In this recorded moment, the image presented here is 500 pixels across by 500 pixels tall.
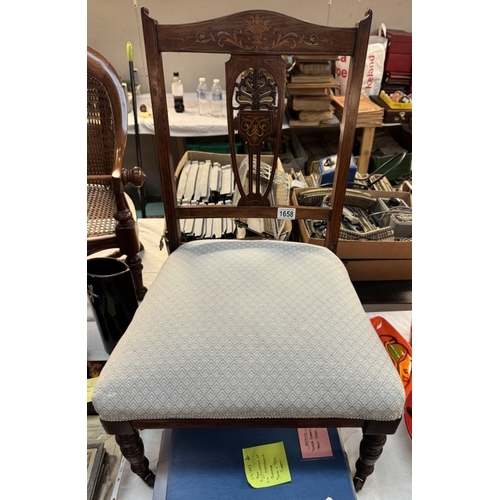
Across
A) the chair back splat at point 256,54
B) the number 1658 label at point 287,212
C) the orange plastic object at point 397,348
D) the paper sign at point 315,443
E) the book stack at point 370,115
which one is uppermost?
the book stack at point 370,115

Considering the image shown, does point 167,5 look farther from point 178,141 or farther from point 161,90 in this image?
point 161,90

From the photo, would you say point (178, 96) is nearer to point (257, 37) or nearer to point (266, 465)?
point (257, 37)

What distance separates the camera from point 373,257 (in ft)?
4.27

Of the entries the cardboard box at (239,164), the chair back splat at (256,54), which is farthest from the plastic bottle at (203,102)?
the chair back splat at (256,54)

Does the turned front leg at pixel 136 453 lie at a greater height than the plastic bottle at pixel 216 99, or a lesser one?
lesser

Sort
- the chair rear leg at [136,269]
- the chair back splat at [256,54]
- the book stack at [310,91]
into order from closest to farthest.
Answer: the chair back splat at [256,54] → the chair rear leg at [136,269] → the book stack at [310,91]

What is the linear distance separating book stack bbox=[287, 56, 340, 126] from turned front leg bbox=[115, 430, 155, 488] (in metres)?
1.62

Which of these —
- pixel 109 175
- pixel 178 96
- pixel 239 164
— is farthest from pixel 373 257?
pixel 178 96

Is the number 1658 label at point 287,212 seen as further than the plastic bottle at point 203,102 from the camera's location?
No

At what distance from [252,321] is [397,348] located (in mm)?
640

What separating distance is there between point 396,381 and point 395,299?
0.71 m

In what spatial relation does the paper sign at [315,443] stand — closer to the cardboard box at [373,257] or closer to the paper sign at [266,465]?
the paper sign at [266,465]

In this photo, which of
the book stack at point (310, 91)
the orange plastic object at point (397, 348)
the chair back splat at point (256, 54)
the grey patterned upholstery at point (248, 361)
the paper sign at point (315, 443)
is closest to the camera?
the grey patterned upholstery at point (248, 361)

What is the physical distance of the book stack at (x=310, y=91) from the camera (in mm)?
1831
